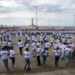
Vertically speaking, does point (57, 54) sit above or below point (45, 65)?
above

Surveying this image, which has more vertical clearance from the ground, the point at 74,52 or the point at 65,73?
the point at 74,52

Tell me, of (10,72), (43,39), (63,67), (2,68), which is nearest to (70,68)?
(63,67)

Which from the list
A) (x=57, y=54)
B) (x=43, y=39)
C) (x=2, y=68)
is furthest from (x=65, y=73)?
(x=43, y=39)

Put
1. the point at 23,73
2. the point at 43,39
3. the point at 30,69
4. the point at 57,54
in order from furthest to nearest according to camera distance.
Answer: the point at 43,39 < the point at 57,54 < the point at 30,69 < the point at 23,73

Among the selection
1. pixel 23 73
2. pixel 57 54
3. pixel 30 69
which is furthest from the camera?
pixel 57 54

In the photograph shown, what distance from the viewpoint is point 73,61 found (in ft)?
36.9

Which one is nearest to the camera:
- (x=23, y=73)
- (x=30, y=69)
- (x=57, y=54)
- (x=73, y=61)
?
(x=23, y=73)

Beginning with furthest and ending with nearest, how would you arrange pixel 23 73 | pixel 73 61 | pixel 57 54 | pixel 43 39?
pixel 43 39
pixel 73 61
pixel 57 54
pixel 23 73

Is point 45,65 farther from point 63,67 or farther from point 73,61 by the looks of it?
point 73,61

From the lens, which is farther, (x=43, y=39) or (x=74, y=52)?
(x=43, y=39)

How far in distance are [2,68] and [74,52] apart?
6.19 m

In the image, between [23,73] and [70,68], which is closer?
[23,73]

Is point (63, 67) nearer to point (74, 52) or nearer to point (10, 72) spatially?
point (74, 52)

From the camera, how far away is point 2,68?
9.49 meters
